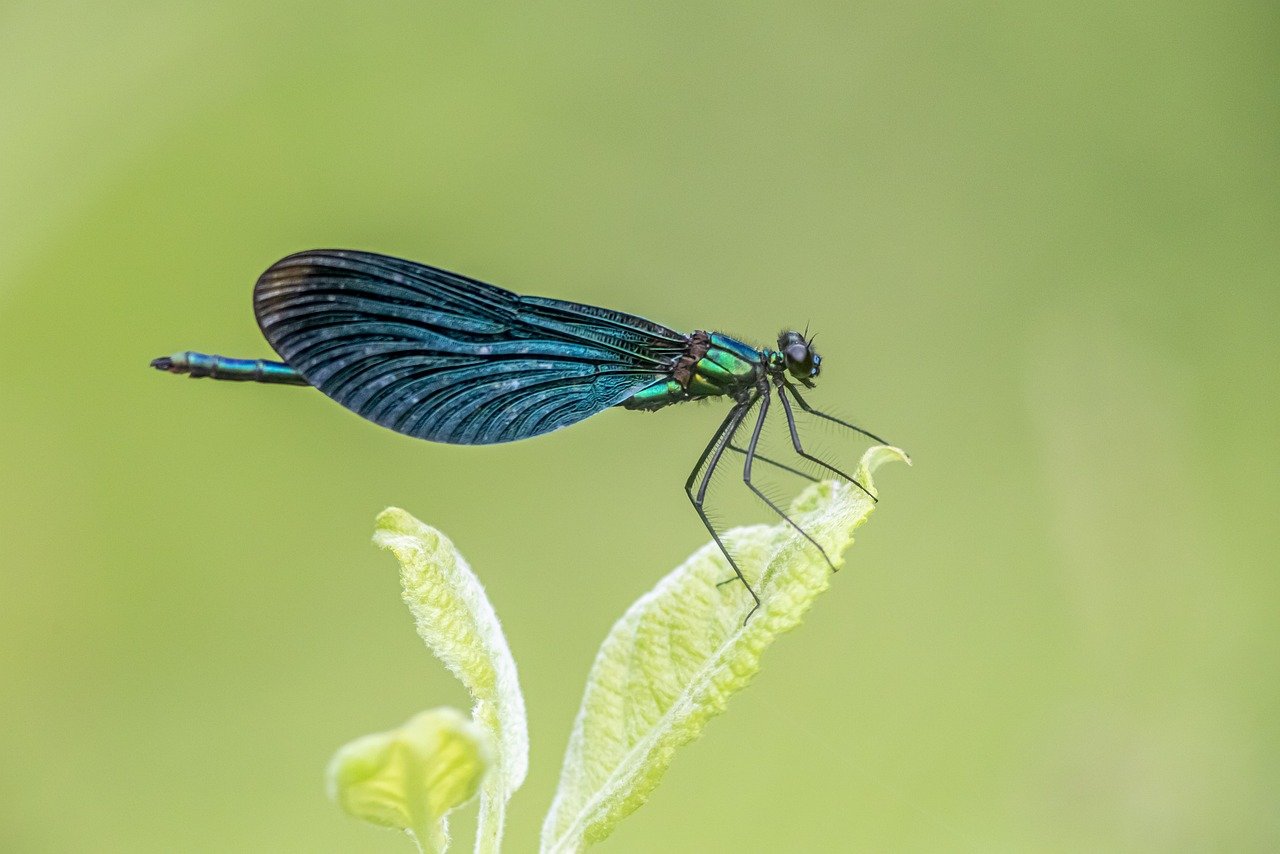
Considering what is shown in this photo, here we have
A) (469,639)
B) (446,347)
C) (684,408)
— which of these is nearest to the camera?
(469,639)

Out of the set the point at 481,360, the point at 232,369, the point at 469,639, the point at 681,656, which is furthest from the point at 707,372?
the point at 469,639

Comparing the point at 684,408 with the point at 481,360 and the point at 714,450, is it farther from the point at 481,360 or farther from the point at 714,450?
the point at 481,360

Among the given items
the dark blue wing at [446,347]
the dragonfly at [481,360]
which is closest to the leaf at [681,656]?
the dragonfly at [481,360]

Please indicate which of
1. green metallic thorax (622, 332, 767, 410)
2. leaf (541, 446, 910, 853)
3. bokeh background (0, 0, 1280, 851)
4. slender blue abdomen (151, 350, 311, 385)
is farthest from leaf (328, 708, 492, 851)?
bokeh background (0, 0, 1280, 851)

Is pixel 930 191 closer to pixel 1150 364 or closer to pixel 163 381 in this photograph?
pixel 1150 364

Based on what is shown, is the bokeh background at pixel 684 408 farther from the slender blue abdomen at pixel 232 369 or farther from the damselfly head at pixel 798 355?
the slender blue abdomen at pixel 232 369

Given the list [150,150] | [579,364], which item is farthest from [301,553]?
[579,364]

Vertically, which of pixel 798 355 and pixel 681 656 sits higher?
pixel 798 355
